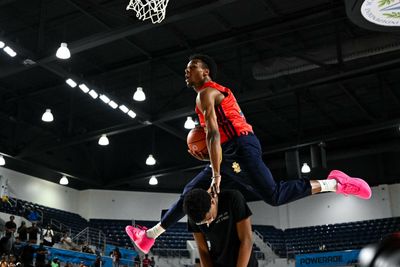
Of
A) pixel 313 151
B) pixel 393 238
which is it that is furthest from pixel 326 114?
pixel 393 238

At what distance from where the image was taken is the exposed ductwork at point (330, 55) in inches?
553

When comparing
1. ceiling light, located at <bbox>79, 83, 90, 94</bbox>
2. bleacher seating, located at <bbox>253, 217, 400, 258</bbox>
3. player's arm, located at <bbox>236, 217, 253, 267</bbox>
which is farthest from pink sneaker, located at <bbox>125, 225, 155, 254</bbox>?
bleacher seating, located at <bbox>253, 217, 400, 258</bbox>

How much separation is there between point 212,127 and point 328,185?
132 centimetres

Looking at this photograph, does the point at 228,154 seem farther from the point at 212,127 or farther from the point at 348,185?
the point at 348,185

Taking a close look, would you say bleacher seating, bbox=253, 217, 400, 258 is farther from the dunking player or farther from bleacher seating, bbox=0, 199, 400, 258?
the dunking player

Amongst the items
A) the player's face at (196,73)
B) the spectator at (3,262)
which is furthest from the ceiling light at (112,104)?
the player's face at (196,73)

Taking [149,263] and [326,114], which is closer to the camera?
[149,263]

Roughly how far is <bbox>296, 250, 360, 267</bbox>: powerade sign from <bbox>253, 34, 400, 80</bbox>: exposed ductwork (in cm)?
630

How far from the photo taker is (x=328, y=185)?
4.87m

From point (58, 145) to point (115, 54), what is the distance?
468 centimetres

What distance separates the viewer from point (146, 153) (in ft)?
84.8

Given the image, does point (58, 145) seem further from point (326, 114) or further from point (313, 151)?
point (326, 114)

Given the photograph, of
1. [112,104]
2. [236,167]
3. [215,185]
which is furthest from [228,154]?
[112,104]

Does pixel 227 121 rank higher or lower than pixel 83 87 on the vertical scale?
lower
